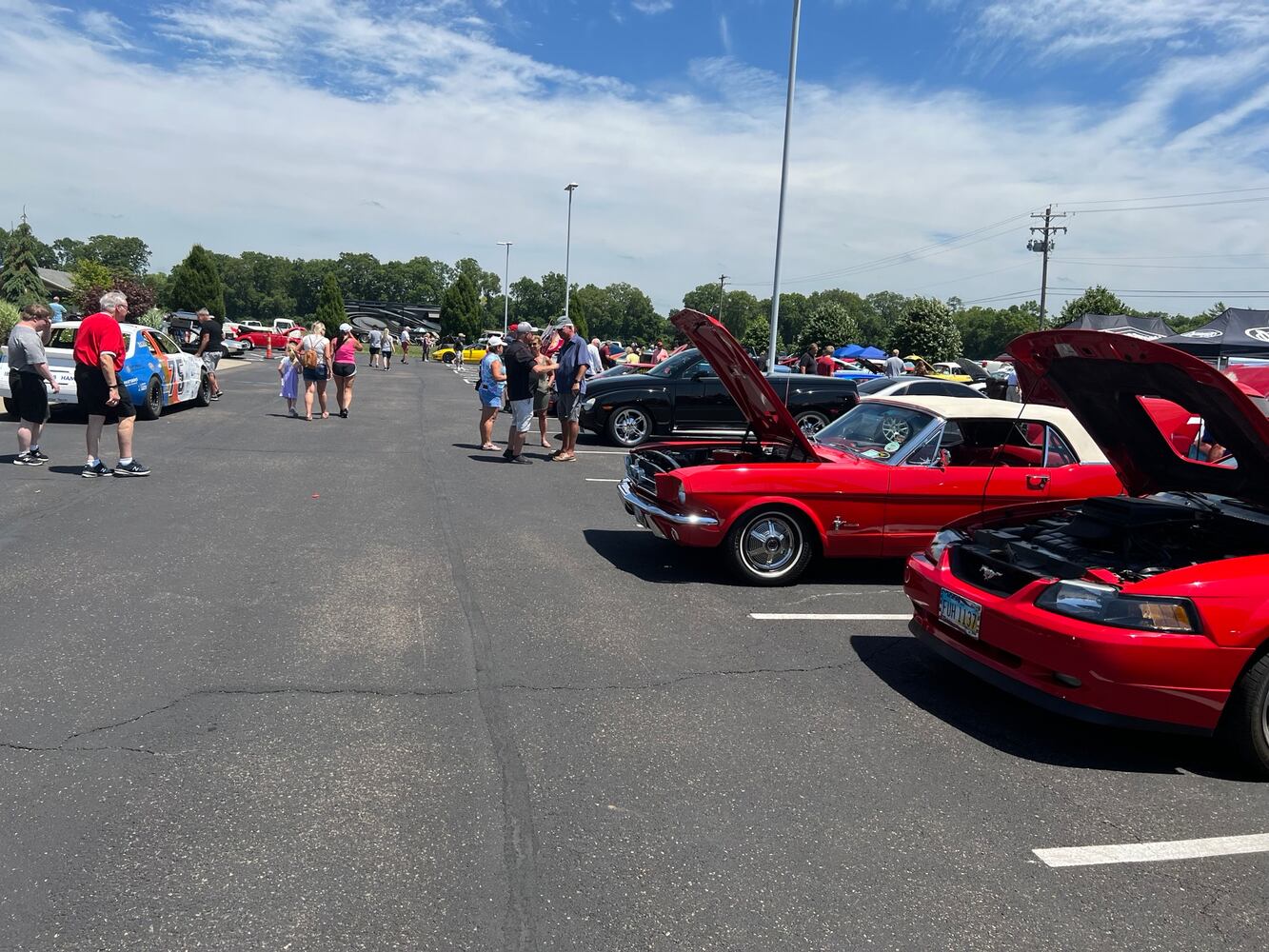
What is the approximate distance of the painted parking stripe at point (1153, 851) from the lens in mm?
3520

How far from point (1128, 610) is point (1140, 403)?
5.16 ft

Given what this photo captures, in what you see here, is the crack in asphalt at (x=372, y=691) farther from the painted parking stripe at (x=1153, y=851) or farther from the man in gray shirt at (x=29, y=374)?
the man in gray shirt at (x=29, y=374)

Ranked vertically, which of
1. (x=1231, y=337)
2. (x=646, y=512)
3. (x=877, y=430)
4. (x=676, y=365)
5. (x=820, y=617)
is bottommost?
(x=820, y=617)

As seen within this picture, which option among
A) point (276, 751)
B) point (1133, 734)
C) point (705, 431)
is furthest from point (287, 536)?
point (705, 431)

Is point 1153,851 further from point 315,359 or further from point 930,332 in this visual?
point 930,332

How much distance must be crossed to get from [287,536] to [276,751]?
13.6ft

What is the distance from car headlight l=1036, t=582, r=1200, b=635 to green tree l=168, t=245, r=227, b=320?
57.5 metres

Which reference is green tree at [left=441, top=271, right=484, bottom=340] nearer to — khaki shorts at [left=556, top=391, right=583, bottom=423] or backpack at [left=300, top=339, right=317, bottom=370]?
backpack at [left=300, top=339, right=317, bottom=370]

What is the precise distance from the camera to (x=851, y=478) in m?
7.14

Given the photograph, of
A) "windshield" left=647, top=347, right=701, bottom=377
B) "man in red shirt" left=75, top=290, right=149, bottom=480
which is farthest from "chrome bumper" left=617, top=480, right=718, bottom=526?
"windshield" left=647, top=347, right=701, bottom=377

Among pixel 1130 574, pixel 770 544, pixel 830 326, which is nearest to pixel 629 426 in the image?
pixel 770 544

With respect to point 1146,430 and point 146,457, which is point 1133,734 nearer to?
point 1146,430

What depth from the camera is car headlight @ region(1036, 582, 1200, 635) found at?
4.27 metres

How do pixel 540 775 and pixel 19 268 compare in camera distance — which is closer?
pixel 540 775
